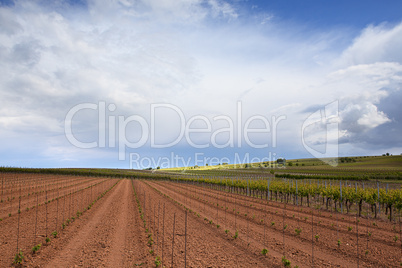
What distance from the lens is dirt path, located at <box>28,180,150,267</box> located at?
30.7ft

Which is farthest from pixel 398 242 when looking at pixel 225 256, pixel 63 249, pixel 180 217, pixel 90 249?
pixel 63 249

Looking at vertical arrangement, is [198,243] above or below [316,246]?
above

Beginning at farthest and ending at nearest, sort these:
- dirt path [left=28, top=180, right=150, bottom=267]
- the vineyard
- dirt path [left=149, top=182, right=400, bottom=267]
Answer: dirt path [left=149, top=182, right=400, bottom=267], the vineyard, dirt path [left=28, top=180, right=150, bottom=267]

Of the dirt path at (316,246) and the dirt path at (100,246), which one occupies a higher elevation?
the dirt path at (100,246)

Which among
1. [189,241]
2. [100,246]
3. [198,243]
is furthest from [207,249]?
[100,246]

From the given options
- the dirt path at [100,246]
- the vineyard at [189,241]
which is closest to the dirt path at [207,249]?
the vineyard at [189,241]

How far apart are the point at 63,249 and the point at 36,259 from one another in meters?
1.15

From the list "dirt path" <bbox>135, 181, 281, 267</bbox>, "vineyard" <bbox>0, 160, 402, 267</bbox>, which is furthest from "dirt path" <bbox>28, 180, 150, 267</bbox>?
"dirt path" <bbox>135, 181, 281, 267</bbox>

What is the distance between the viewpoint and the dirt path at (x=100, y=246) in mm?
9352

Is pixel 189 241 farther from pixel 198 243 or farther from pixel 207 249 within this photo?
pixel 207 249

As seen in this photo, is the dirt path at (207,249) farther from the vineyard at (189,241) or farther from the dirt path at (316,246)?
the dirt path at (316,246)

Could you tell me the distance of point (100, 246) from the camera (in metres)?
11.0

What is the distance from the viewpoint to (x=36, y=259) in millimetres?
9602

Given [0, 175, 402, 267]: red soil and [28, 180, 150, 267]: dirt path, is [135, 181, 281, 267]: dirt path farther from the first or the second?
[28, 180, 150, 267]: dirt path
